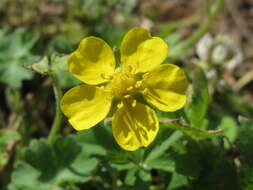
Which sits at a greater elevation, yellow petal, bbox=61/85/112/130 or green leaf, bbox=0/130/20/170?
yellow petal, bbox=61/85/112/130

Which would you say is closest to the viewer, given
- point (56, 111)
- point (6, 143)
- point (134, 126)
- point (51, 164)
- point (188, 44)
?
point (134, 126)

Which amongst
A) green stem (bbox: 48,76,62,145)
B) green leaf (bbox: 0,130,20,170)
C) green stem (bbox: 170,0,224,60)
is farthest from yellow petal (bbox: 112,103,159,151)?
green stem (bbox: 170,0,224,60)

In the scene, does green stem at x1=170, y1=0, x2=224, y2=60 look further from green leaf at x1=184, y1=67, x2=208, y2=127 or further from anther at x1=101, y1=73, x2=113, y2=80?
anther at x1=101, y1=73, x2=113, y2=80

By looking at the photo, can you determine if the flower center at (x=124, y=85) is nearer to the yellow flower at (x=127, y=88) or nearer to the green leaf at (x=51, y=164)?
the yellow flower at (x=127, y=88)

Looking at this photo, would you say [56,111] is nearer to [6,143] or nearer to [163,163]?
[163,163]

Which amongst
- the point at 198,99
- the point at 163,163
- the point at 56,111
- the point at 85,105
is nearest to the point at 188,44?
the point at 198,99

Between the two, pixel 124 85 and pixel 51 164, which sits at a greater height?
pixel 124 85

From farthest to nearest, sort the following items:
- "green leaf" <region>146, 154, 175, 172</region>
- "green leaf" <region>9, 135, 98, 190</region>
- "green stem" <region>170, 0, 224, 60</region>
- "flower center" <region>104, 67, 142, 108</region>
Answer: "green stem" <region>170, 0, 224, 60</region> → "green leaf" <region>9, 135, 98, 190</region> → "green leaf" <region>146, 154, 175, 172</region> → "flower center" <region>104, 67, 142, 108</region>
